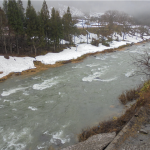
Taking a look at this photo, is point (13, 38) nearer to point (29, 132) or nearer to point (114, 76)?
point (114, 76)

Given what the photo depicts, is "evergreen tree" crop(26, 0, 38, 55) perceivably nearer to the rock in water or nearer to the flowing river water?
the flowing river water

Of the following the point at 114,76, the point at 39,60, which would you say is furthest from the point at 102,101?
the point at 39,60

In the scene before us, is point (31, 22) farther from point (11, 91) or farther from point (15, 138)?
point (15, 138)

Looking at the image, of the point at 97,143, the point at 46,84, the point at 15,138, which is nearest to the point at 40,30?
the point at 46,84

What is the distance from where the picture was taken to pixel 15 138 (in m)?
6.89

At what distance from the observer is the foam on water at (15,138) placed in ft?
21.2

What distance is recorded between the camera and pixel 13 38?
23125 mm

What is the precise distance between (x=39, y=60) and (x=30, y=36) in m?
4.08

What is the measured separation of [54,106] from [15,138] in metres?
3.37

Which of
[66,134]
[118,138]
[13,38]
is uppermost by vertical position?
[13,38]

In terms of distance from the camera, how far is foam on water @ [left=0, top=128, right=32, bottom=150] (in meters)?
6.45

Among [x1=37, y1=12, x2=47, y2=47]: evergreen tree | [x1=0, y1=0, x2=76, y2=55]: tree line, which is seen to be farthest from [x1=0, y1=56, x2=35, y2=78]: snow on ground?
[x1=37, y1=12, x2=47, y2=47]: evergreen tree

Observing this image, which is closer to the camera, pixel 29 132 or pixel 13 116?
pixel 29 132

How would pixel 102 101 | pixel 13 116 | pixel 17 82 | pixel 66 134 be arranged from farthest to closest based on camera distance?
1. pixel 17 82
2. pixel 102 101
3. pixel 13 116
4. pixel 66 134
